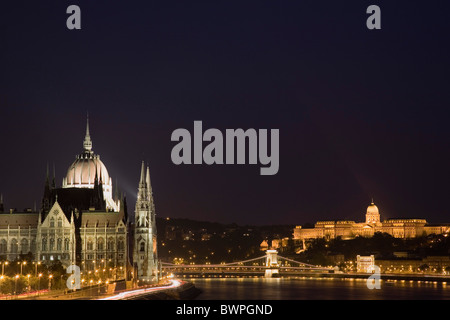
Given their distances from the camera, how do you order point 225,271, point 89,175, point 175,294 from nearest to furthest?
point 175,294 < point 89,175 < point 225,271

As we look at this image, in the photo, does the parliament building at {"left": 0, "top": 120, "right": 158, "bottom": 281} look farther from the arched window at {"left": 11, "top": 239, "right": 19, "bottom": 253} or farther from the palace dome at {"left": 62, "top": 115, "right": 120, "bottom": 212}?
the palace dome at {"left": 62, "top": 115, "right": 120, "bottom": 212}

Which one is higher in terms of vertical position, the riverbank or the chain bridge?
the riverbank

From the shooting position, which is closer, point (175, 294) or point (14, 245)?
point (175, 294)

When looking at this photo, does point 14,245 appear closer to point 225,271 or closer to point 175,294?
point 175,294

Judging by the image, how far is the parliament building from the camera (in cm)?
10969

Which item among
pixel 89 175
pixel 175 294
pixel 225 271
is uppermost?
pixel 89 175

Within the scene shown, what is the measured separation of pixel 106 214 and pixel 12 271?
86.9 ft

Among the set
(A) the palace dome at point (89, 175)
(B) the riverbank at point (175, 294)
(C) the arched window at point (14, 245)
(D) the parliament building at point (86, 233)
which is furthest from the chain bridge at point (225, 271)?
(B) the riverbank at point (175, 294)

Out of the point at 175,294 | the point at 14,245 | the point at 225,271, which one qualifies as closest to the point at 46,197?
the point at 14,245

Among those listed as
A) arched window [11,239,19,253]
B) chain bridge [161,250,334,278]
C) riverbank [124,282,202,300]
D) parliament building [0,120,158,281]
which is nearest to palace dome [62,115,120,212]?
parliament building [0,120,158,281]

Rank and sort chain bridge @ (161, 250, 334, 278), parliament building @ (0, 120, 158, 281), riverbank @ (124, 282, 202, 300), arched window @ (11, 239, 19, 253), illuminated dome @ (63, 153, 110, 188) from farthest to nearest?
chain bridge @ (161, 250, 334, 278) → illuminated dome @ (63, 153, 110, 188) → arched window @ (11, 239, 19, 253) → parliament building @ (0, 120, 158, 281) → riverbank @ (124, 282, 202, 300)

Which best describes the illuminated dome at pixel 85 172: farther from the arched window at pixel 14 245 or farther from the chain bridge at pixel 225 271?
the chain bridge at pixel 225 271

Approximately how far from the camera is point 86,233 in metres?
112

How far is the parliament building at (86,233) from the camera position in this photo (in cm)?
10969
